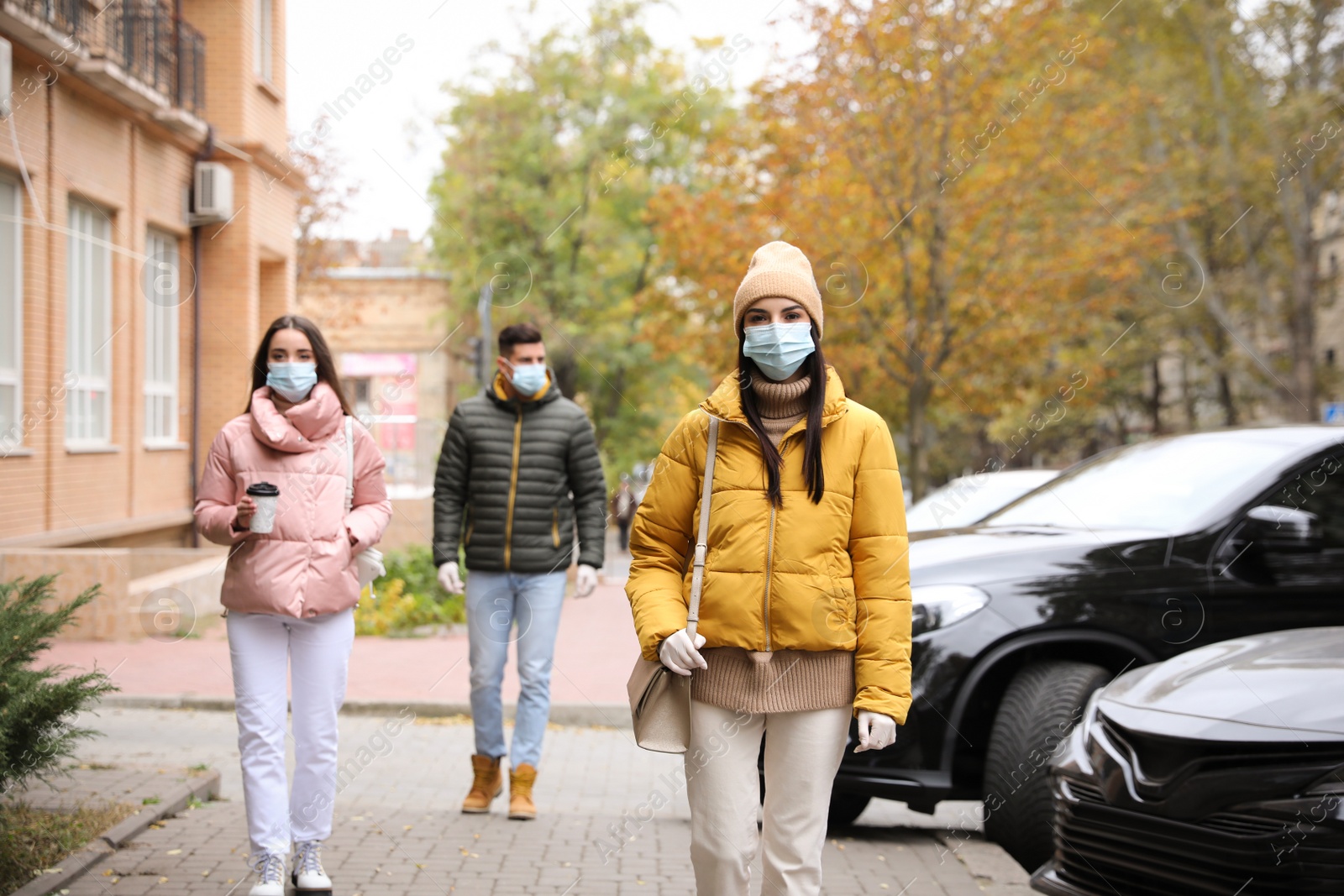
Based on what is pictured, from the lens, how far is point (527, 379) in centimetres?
593

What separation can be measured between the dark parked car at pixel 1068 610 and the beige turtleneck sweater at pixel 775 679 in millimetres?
2017

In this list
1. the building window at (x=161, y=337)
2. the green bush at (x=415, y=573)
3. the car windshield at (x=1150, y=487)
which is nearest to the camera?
the car windshield at (x=1150, y=487)

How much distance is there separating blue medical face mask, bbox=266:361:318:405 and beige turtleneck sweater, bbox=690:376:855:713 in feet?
6.71

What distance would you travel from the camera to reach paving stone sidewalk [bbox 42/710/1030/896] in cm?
480

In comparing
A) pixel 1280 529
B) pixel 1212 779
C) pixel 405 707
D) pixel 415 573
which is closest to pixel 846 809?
pixel 1280 529

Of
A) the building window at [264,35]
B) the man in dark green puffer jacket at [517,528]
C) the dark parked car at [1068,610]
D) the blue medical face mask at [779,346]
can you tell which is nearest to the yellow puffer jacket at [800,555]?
the blue medical face mask at [779,346]

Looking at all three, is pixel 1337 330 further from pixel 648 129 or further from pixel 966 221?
pixel 966 221

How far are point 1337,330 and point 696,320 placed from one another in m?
26.7

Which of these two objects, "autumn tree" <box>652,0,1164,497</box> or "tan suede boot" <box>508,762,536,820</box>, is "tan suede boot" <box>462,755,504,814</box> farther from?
"autumn tree" <box>652,0,1164,497</box>

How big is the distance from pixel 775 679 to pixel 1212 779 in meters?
1.44

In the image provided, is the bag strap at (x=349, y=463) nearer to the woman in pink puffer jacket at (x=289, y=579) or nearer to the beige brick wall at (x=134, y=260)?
the woman in pink puffer jacket at (x=289, y=579)

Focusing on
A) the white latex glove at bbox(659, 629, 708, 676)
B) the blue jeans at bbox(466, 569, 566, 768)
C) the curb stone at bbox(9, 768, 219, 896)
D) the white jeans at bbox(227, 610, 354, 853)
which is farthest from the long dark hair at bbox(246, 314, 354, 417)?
the white latex glove at bbox(659, 629, 708, 676)

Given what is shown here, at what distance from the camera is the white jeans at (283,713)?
438 centimetres

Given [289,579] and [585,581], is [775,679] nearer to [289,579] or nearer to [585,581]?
[289,579]
